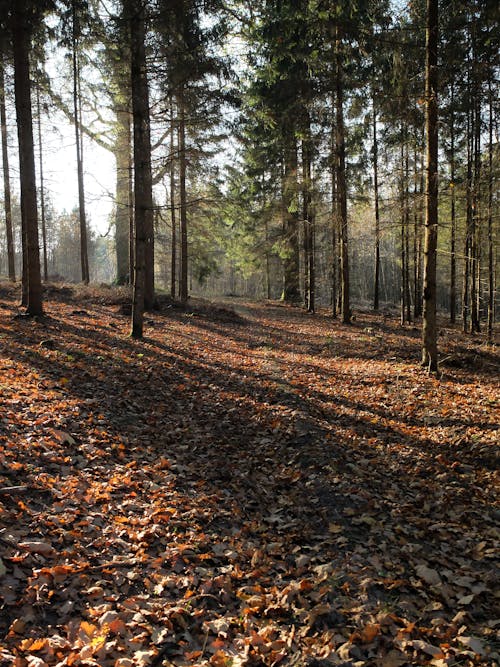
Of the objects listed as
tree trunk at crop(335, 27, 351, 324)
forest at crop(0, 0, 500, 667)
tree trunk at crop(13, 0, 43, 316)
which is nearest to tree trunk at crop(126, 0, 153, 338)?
forest at crop(0, 0, 500, 667)

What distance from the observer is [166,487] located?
5332 millimetres

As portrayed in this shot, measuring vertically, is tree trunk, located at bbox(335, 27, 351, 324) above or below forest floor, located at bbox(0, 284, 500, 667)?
above

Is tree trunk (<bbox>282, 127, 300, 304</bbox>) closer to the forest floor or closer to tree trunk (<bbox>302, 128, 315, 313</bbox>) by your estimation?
tree trunk (<bbox>302, 128, 315, 313</bbox>)

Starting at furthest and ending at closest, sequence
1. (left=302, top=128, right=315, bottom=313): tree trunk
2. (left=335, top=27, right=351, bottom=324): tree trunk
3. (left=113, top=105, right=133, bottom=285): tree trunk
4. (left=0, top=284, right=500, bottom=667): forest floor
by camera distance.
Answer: (left=113, top=105, right=133, bottom=285): tree trunk
(left=302, top=128, right=315, bottom=313): tree trunk
(left=335, top=27, right=351, bottom=324): tree trunk
(left=0, top=284, right=500, bottom=667): forest floor

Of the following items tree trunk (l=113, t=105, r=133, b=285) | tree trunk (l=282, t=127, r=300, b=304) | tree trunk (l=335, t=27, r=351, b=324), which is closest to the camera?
tree trunk (l=335, t=27, r=351, b=324)

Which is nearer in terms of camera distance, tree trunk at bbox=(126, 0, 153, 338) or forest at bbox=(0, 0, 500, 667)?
forest at bbox=(0, 0, 500, 667)

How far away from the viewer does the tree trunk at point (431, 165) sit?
8.95 metres

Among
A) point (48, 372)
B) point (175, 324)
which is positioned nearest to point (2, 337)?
point (48, 372)

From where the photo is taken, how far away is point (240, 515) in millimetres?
4941

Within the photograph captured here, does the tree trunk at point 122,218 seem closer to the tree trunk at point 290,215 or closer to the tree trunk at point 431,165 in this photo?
the tree trunk at point 290,215

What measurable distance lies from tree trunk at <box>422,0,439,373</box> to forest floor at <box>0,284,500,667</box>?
170cm

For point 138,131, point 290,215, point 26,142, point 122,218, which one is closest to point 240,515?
point 138,131

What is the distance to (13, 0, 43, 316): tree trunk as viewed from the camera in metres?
10.6

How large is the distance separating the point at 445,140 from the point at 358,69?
19.3ft
